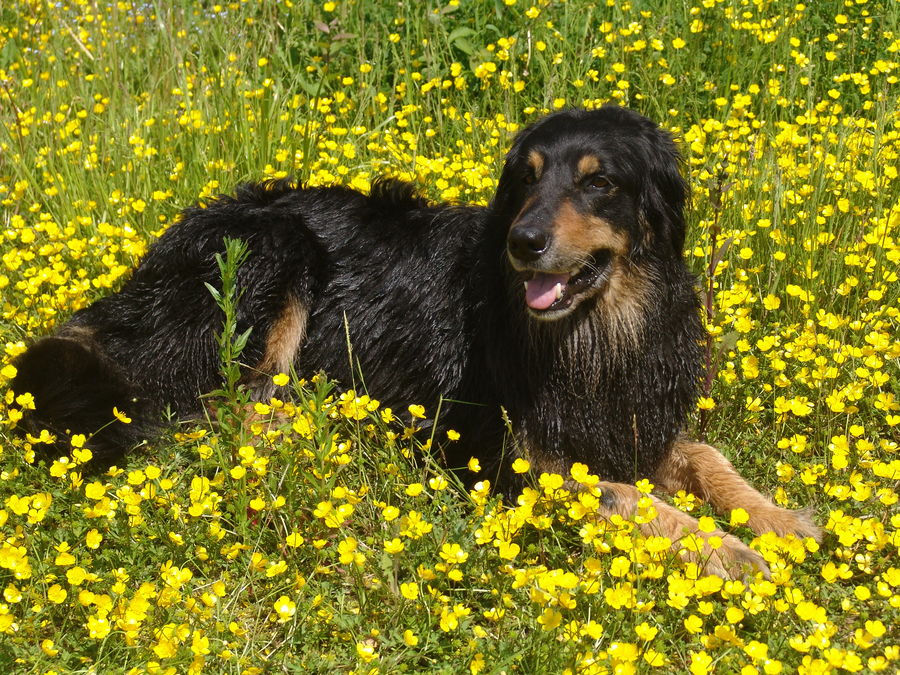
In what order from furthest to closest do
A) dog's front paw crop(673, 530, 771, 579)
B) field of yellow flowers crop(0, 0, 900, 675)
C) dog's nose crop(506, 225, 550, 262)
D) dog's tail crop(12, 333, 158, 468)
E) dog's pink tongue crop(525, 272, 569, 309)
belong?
dog's tail crop(12, 333, 158, 468)
dog's pink tongue crop(525, 272, 569, 309)
dog's nose crop(506, 225, 550, 262)
dog's front paw crop(673, 530, 771, 579)
field of yellow flowers crop(0, 0, 900, 675)

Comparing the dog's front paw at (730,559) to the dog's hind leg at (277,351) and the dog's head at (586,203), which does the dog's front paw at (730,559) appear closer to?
the dog's head at (586,203)

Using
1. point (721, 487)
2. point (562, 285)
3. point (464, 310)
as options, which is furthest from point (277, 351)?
point (721, 487)

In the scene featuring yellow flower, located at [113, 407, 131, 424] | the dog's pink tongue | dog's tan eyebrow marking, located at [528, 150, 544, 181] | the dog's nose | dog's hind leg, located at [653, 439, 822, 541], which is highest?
dog's tan eyebrow marking, located at [528, 150, 544, 181]

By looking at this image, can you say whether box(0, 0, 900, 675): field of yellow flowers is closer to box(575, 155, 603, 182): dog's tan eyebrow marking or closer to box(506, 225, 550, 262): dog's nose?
box(575, 155, 603, 182): dog's tan eyebrow marking

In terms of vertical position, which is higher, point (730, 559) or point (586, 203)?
point (586, 203)

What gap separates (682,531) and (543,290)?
2.98ft

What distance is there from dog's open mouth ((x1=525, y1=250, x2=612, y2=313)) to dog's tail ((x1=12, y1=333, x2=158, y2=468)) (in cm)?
144

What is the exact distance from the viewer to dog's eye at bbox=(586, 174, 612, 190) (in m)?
3.17

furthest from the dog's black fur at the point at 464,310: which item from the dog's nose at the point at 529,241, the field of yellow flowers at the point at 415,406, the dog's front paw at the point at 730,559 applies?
the dog's front paw at the point at 730,559

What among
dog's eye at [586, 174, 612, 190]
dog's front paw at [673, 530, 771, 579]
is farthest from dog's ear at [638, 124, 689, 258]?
dog's front paw at [673, 530, 771, 579]

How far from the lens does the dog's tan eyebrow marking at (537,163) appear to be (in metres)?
3.21

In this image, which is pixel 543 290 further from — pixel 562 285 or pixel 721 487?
pixel 721 487

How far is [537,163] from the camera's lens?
3.22 metres

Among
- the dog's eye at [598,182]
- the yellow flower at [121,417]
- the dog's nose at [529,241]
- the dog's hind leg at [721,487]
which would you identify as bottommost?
the dog's hind leg at [721,487]
